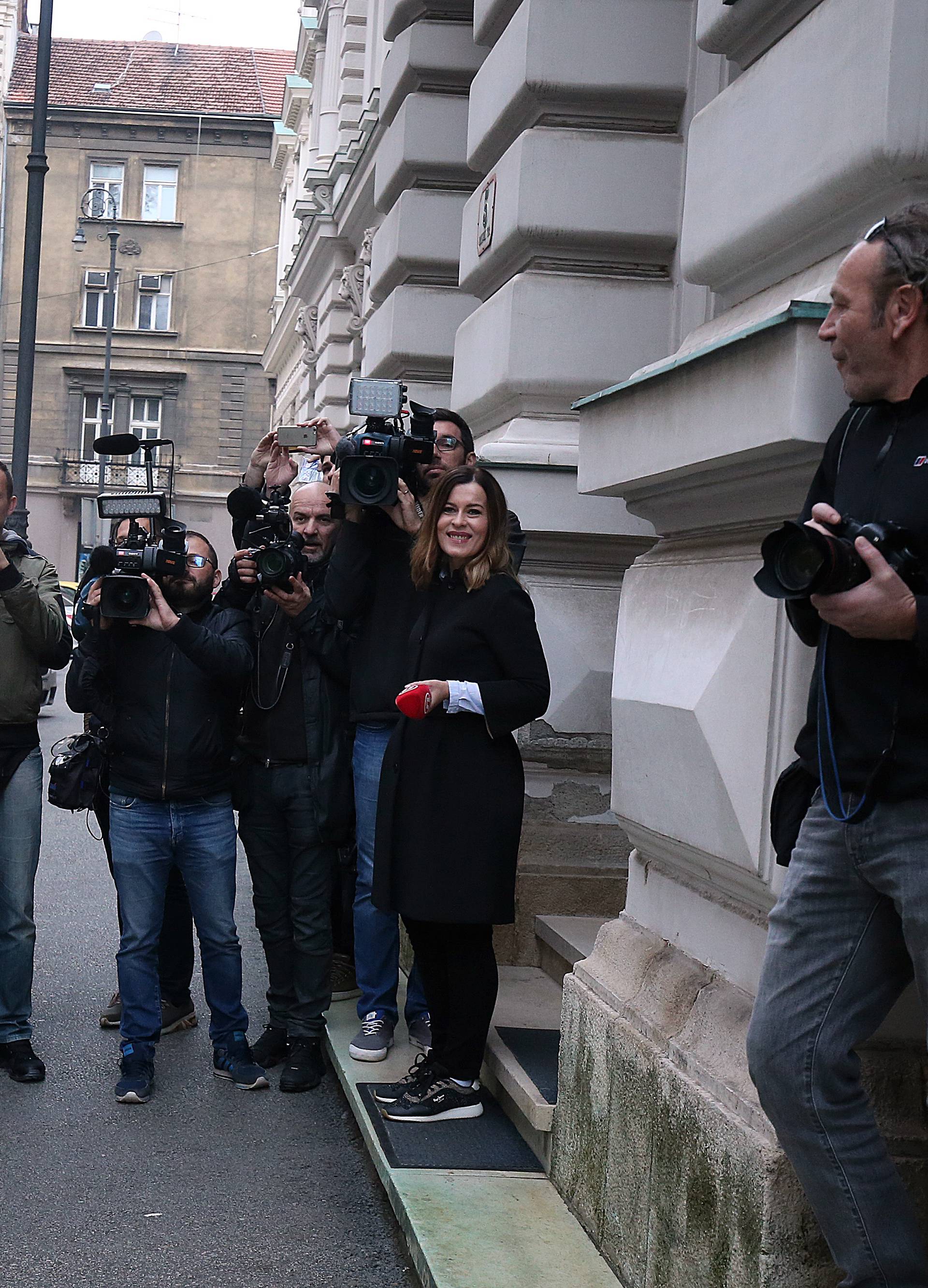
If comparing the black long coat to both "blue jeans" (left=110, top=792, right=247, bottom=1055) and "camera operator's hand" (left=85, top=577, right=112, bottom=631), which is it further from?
"camera operator's hand" (left=85, top=577, right=112, bottom=631)

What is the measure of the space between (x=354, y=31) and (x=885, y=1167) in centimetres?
1382

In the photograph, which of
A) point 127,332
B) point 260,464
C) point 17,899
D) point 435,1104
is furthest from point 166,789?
point 127,332

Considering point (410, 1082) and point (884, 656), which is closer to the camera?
point (884, 656)

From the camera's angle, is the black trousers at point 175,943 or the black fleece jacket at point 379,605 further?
the black trousers at point 175,943

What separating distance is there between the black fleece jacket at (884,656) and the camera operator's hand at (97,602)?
304cm

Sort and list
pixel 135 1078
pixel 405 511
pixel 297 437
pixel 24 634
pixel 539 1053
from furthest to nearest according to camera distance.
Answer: pixel 297 437
pixel 24 634
pixel 135 1078
pixel 405 511
pixel 539 1053

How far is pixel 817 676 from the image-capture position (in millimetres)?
2387

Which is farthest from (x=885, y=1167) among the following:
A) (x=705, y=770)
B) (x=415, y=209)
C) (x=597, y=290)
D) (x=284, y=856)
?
(x=415, y=209)

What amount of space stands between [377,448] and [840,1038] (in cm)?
267

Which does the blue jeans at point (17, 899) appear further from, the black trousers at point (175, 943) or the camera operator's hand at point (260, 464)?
the camera operator's hand at point (260, 464)

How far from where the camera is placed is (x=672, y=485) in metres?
3.47

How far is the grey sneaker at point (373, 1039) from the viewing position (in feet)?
16.2

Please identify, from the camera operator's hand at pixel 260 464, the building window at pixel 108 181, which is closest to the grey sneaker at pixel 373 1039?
the camera operator's hand at pixel 260 464

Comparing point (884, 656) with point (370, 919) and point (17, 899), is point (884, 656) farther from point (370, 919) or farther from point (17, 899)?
point (17, 899)
